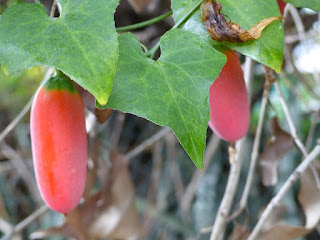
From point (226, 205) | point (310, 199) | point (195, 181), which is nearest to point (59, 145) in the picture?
point (226, 205)

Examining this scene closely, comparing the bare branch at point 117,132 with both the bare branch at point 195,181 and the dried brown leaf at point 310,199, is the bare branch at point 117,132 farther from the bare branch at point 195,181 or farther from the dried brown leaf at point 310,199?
the dried brown leaf at point 310,199

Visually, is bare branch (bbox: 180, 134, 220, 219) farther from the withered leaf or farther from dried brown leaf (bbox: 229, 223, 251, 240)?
the withered leaf

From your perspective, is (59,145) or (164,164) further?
(164,164)

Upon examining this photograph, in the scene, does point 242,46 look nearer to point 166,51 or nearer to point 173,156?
point 166,51

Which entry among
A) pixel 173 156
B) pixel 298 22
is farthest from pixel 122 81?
pixel 173 156

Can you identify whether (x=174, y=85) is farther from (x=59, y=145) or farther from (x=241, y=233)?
(x=241, y=233)

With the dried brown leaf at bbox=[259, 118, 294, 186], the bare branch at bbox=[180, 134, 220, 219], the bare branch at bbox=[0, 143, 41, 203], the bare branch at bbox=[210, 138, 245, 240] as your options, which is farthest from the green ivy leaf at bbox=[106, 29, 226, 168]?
the bare branch at bbox=[0, 143, 41, 203]
